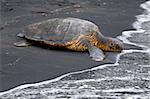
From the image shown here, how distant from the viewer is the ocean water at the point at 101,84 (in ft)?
19.1

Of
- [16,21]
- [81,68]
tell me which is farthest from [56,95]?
[16,21]

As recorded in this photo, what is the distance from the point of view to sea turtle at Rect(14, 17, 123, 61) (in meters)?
8.24

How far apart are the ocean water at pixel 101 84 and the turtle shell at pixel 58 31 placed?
978 mm

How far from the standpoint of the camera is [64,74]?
22.3ft

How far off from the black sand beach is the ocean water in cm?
21

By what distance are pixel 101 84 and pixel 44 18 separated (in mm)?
5187

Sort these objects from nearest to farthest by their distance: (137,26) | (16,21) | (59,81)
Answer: (59,81) → (16,21) → (137,26)

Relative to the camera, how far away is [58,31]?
8398mm

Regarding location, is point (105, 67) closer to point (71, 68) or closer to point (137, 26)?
point (71, 68)

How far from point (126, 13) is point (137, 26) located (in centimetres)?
174

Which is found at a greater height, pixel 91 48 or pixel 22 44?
pixel 22 44

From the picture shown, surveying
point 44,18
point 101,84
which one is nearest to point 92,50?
point 101,84

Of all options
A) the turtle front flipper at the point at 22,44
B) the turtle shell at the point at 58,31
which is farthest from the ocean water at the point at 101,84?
the turtle front flipper at the point at 22,44

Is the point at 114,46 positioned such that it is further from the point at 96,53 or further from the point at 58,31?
the point at 58,31
